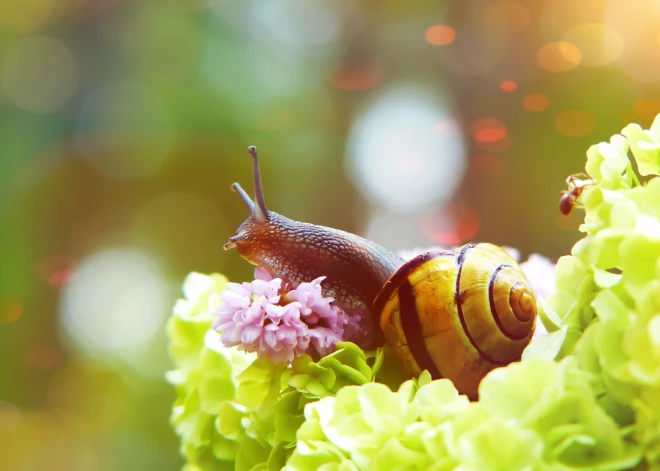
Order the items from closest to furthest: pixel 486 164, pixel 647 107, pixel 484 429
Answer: pixel 484 429 < pixel 647 107 < pixel 486 164

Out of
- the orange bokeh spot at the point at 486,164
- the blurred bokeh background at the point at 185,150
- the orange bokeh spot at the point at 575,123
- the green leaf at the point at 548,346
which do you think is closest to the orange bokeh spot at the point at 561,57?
the blurred bokeh background at the point at 185,150

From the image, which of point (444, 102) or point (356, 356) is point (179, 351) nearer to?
point (356, 356)

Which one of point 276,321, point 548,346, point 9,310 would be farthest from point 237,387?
point 9,310

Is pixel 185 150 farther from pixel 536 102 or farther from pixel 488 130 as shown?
pixel 536 102

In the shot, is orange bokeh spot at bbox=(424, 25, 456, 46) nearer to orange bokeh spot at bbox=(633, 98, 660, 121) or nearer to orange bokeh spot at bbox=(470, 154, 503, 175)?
orange bokeh spot at bbox=(470, 154, 503, 175)

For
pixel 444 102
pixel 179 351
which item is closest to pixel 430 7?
pixel 444 102

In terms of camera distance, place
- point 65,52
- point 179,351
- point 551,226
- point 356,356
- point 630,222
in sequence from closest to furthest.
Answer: point 630,222 < point 356,356 < point 179,351 < point 551,226 < point 65,52
